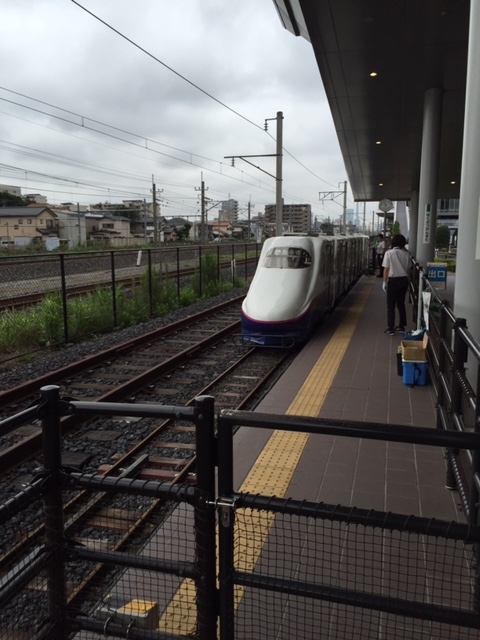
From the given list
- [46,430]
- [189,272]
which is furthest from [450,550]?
[189,272]

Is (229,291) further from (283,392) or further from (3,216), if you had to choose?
(3,216)

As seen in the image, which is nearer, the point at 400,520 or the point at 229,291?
the point at 400,520

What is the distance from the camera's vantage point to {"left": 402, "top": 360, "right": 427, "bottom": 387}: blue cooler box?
24.3 feet

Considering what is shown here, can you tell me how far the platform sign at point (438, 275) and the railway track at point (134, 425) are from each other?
9.69 ft

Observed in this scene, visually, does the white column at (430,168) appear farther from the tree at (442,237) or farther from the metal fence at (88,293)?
the tree at (442,237)

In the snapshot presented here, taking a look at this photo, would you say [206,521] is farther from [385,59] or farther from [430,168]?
[430,168]

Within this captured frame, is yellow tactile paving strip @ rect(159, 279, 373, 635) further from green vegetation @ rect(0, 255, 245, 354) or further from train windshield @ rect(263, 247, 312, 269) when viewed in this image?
Answer: green vegetation @ rect(0, 255, 245, 354)

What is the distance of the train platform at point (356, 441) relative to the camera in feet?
13.8

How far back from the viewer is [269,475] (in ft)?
15.0

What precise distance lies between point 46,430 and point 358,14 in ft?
29.4

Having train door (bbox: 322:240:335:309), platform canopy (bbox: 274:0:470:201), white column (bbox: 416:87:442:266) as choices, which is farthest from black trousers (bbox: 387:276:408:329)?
platform canopy (bbox: 274:0:470:201)

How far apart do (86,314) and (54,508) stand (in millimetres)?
10423

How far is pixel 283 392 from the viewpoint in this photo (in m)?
7.18

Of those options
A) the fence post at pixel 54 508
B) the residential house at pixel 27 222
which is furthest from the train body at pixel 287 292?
the residential house at pixel 27 222
